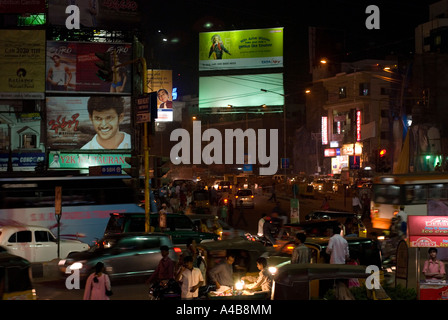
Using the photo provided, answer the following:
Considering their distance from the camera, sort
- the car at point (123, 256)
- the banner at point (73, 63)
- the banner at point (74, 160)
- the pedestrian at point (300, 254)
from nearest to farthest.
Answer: the pedestrian at point (300, 254) < the car at point (123, 256) < the banner at point (73, 63) < the banner at point (74, 160)

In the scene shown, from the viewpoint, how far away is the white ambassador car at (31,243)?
62.4ft

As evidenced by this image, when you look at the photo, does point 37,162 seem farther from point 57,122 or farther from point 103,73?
point 103,73

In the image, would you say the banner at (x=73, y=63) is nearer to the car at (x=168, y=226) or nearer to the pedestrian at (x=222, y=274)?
the car at (x=168, y=226)

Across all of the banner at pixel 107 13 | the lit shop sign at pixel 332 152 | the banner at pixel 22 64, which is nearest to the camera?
the banner at pixel 22 64

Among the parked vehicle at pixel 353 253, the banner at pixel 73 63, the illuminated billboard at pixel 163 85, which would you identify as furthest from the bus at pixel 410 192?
the illuminated billboard at pixel 163 85

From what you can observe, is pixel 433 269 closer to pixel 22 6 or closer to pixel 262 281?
pixel 262 281

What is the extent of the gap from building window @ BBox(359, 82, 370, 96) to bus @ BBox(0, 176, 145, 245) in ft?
163

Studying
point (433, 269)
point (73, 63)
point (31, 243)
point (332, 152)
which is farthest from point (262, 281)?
point (332, 152)

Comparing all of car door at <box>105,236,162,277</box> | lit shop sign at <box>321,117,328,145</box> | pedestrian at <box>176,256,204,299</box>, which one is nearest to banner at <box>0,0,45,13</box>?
car door at <box>105,236,162,277</box>

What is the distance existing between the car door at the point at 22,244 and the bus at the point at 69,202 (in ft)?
12.2

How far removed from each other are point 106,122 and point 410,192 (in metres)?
24.0

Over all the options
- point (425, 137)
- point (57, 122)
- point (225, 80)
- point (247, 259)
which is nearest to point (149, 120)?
point (247, 259)

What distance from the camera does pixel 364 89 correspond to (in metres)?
68.8

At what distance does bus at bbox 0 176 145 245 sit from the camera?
76.4 feet
